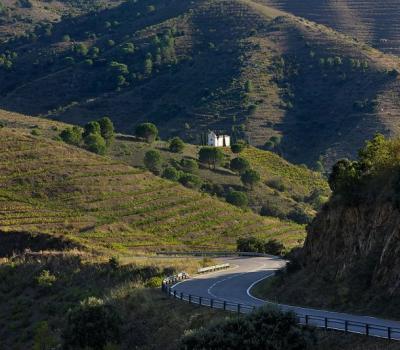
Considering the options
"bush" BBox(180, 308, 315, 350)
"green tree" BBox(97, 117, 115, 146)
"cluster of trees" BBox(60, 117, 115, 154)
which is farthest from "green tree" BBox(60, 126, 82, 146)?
"bush" BBox(180, 308, 315, 350)

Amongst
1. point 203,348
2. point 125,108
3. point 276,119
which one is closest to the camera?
point 203,348

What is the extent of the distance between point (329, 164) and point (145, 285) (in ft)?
333

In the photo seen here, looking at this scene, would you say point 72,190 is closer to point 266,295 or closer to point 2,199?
point 2,199

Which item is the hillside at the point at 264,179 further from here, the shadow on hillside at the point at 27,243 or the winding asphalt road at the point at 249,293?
the winding asphalt road at the point at 249,293

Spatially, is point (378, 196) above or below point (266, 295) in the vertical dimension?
above

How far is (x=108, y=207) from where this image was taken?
82.2 metres

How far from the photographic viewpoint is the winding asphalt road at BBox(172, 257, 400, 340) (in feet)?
90.0

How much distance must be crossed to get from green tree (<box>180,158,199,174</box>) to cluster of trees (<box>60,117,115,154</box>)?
995 cm

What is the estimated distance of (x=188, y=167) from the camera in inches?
4392

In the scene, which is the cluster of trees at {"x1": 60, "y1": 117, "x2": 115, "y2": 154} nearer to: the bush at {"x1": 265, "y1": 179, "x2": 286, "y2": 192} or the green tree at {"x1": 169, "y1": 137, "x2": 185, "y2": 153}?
the green tree at {"x1": 169, "y1": 137, "x2": 185, "y2": 153}

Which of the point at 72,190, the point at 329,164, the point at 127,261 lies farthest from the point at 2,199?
the point at 329,164

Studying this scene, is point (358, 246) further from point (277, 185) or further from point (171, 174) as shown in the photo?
point (277, 185)

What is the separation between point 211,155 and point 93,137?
15502 millimetres

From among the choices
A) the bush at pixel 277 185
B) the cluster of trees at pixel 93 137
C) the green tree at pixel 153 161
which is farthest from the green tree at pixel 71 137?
the bush at pixel 277 185
